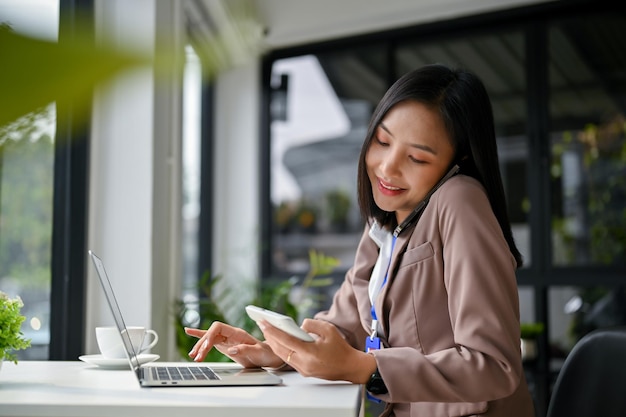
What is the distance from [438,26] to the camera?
432 centimetres

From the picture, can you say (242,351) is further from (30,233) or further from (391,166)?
(30,233)

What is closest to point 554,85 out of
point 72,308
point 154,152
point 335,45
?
point 335,45

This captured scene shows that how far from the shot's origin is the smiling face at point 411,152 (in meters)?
1.36

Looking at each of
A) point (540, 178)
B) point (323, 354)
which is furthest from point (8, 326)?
point (540, 178)

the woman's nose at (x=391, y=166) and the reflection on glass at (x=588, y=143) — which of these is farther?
the reflection on glass at (x=588, y=143)

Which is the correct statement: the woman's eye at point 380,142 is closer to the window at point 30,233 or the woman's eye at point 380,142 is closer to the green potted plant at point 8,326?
the green potted plant at point 8,326

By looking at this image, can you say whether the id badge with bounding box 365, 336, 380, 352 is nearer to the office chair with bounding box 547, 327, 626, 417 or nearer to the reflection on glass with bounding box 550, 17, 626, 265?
the office chair with bounding box 547, 327, 626, 417

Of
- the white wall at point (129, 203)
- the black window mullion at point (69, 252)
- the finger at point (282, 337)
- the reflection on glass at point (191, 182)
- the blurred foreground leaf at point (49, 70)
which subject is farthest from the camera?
the reflection on glass at point (191, 182)

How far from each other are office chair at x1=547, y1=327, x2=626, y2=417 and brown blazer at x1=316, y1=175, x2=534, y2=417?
0.24 ft

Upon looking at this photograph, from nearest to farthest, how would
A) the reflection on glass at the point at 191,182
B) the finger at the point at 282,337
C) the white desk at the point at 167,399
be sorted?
the white desk at the point at 167,399
the finger at the point at 282,337
the reflection on glass at the point at 191,182

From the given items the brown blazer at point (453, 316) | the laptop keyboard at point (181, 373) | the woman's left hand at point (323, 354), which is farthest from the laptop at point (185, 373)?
the brown blazer at point (453, 316)

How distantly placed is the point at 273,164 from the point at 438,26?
126 centimetres

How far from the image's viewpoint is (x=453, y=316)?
47.9 inches

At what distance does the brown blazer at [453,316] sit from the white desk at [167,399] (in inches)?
4.6
